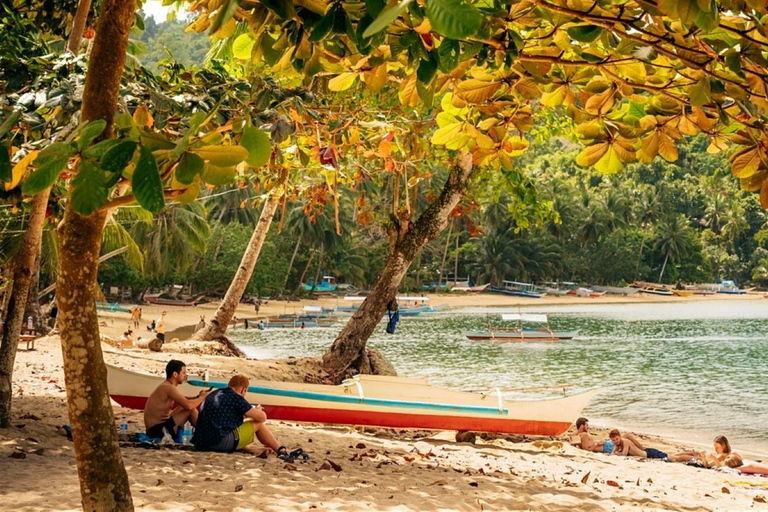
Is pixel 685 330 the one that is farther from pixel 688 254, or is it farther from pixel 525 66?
pixel 525 66

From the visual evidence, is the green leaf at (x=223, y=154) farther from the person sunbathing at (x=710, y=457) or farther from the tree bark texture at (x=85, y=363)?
the person sunbathing at (x=710, y=457)

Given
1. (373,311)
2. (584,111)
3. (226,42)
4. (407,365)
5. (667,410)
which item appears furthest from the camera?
(407,365)

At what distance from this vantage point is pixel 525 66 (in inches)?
96.5

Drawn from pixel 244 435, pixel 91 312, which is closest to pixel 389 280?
pixel 244 435

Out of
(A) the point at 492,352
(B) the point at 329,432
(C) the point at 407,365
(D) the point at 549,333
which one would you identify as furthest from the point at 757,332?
(B) the point at 329,432

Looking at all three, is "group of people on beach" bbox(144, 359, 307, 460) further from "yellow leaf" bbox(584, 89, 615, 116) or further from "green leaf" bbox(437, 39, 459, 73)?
"green leaf" bbox(437, 39, 459, 73)

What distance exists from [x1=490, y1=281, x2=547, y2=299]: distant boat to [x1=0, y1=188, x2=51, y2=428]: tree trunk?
53703mm

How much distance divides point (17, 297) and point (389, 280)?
6.12 meters

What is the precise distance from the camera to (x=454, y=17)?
3.89 feet

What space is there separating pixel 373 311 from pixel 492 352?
16.3 meters

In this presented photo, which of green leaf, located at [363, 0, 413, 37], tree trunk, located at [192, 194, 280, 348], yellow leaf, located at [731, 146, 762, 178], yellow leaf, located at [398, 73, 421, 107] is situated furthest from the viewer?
tree trunk, located at [192, 194, 280, 348]

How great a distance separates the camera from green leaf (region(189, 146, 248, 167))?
66.7 inches

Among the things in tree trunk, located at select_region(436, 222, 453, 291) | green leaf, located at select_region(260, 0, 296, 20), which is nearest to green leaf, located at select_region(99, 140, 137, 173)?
green leaf, located at select_region(260, 0, 296, 20)

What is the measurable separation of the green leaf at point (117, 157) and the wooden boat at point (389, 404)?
21.0 feet
